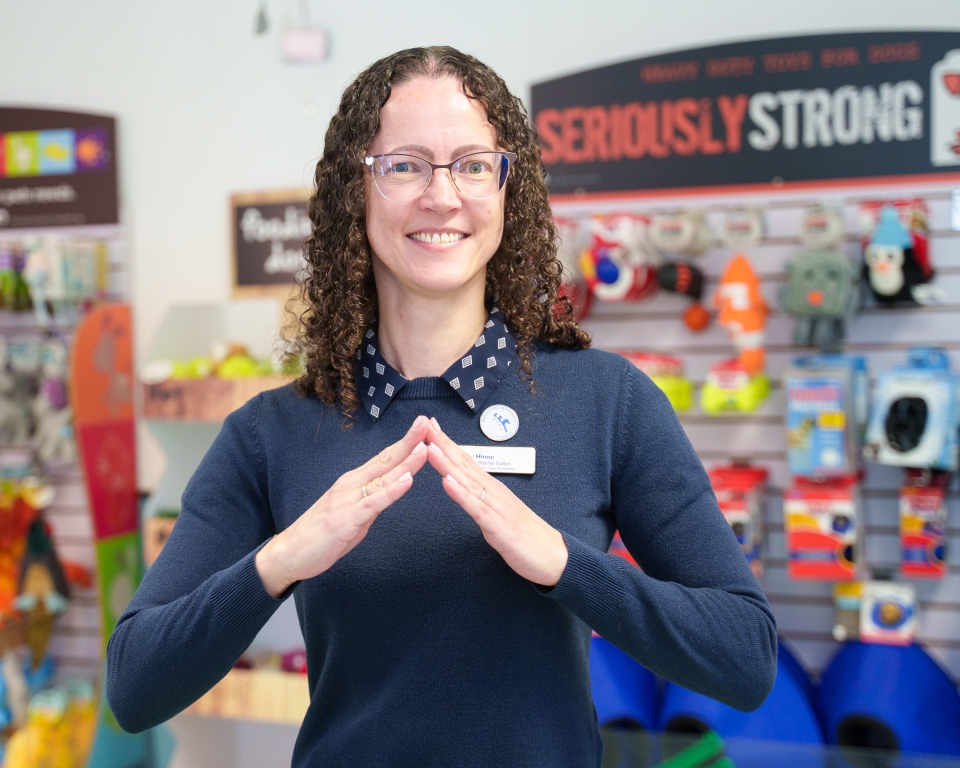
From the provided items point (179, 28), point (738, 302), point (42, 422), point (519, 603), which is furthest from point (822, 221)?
point (42, 422)

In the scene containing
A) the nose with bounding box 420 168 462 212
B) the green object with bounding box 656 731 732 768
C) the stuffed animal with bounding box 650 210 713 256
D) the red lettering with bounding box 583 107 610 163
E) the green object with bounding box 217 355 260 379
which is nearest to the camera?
the nose with bounding box 420 168 462 212

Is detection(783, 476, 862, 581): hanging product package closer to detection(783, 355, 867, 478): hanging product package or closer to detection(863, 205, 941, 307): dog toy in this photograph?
detection(783, 355, 867, 478): hanging product package

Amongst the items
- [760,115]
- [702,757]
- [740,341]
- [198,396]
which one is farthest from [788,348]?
[198,396]

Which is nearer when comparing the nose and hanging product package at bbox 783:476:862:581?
the nose

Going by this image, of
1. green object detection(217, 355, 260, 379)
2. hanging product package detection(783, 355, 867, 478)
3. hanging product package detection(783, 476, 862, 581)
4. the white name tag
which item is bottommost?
hanging product package detection(783, 476, 862, 581)

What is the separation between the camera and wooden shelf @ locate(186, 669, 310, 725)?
9.87ft

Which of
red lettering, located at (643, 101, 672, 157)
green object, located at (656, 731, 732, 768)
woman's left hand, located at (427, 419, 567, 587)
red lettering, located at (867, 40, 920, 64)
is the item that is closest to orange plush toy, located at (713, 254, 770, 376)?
red lettering, located at (643, 101, 672, 157)

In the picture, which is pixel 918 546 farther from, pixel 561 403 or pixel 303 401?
pixel 303 401

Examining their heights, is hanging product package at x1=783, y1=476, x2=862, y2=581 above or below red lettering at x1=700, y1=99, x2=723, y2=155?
below

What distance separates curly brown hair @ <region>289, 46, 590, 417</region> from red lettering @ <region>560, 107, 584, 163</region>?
1956 mm

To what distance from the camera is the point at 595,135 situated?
322 cm

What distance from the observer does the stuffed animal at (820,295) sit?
108 inches

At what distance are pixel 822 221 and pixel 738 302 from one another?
0.35 metres

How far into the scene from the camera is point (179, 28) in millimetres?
3744
